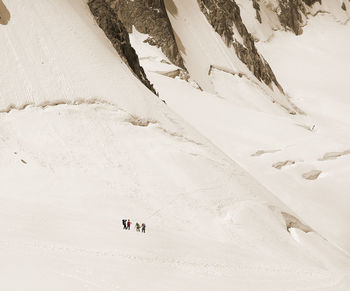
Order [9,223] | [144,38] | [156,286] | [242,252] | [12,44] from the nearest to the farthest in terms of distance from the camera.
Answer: [156,286]
[9,223]
[242,252]
[12,44]
[144,38]

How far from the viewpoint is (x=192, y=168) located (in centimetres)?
1978

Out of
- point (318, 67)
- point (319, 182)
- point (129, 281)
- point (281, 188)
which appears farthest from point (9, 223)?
point (318, 67)

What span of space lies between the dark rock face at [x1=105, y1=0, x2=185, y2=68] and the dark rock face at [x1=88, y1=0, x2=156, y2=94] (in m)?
15.6

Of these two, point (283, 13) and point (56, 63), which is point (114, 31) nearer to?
point (56, 63)

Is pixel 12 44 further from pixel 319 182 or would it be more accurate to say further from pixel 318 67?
pixel 318 67

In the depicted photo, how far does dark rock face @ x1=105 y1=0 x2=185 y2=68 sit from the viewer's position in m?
43.9

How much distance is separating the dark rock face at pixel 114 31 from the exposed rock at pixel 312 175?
38.3ft

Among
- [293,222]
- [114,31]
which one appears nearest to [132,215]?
[293,222]

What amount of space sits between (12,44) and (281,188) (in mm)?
17231

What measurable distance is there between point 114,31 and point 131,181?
1290cm

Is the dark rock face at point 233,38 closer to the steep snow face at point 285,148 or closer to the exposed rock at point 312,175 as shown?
the steep snow face at point 285,148

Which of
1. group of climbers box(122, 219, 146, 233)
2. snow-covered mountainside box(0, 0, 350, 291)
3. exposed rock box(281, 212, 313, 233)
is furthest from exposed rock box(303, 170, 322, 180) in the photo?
group of climbers box(122, 219, 146, 233)

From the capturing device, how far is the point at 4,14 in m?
22.1

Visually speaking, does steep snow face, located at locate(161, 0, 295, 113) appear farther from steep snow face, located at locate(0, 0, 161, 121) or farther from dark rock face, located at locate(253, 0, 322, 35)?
dark rock face, located at locate(253, 0, 322, 35)
